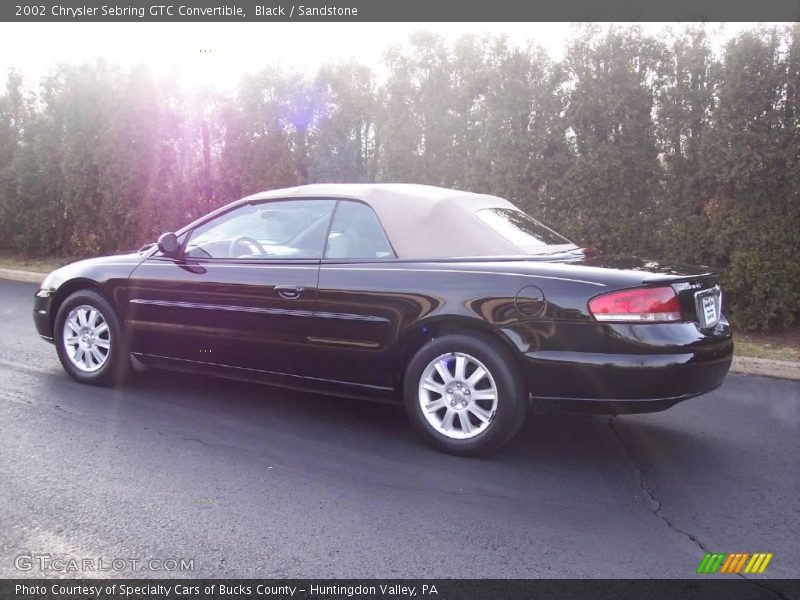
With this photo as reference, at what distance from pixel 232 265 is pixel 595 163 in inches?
202

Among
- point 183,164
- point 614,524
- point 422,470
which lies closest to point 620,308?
point 614,524

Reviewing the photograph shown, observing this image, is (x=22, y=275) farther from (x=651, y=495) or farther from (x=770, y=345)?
(x=651, y=495)

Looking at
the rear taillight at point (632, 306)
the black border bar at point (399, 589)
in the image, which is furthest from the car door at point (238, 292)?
the black border bar at point (399, 589)

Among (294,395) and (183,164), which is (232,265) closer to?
(294,395)

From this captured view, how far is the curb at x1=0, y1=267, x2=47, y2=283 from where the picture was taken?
12047 millimetres

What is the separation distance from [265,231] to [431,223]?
1312 mm

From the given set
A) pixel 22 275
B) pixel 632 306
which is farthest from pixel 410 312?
pixel 22 275

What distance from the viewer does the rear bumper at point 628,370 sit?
3.59 metres

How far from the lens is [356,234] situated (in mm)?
4422

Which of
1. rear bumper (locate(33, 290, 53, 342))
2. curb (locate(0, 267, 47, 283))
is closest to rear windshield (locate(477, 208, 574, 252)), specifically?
Answer: rear bumper (locate(33, 290, 53, 342))

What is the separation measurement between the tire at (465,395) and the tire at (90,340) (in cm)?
237

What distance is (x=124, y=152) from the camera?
505 inches

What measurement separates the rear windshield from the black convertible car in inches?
0.8

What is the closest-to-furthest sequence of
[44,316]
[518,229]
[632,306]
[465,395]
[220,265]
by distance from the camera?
[632,306] < [465,395] < [518,229] < [220,265] < [44,316]
